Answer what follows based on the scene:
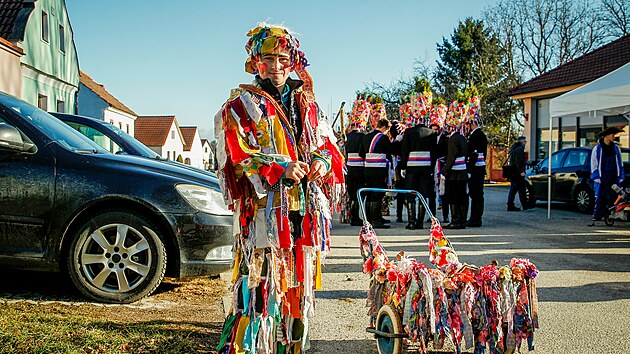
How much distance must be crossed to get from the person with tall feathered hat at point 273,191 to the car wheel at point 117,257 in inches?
78.4

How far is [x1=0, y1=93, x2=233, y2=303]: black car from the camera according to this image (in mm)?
5082

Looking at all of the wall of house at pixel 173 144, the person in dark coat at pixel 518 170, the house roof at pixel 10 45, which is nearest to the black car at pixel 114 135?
the person in dark coat at pixel 518 170

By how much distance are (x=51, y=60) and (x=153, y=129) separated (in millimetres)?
42700

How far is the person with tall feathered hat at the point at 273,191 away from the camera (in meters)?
3.21

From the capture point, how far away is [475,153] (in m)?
11.6

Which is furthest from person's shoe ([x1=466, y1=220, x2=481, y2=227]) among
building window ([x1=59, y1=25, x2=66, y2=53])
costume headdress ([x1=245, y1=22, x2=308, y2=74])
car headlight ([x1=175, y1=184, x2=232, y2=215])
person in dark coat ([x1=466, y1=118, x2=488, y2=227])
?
building window ([x1=59, y1=25, x2=66, y2=53])

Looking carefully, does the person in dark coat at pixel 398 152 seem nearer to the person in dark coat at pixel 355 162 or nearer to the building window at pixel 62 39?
the person in dark coat at pixel 355 162

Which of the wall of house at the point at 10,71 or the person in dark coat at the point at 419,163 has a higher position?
the wall of house at the point at 10,71

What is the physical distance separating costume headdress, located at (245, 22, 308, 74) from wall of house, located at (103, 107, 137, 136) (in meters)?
38.5

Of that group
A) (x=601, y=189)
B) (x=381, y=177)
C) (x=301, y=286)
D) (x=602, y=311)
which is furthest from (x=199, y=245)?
(x=601, y=189)

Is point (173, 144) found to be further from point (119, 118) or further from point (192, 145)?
point (119, 118)

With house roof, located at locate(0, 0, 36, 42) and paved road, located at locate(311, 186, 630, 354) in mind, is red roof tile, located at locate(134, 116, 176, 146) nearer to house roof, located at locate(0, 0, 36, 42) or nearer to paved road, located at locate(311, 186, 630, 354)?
house roof, located at locate(0, 0, 36, 42)

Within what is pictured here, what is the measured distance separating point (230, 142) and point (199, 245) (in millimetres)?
2245

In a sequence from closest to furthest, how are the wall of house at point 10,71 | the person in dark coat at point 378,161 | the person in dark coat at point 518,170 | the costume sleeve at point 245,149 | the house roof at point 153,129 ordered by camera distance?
the costume sleeve at point 245,149, the person in dark coat at point 378,161, the person in dark coat at point 518,170, the wall of house at point 10,71, the house roof at point 153,129
